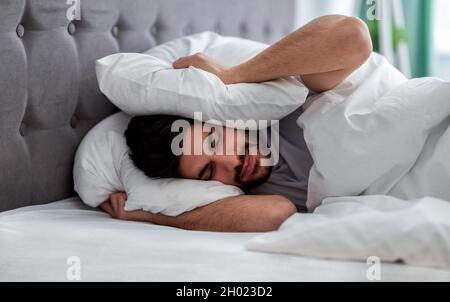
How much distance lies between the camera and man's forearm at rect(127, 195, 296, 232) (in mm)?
1344

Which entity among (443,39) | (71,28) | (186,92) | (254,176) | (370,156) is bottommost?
(443,39)

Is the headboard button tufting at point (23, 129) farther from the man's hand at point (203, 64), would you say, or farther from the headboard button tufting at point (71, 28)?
the man's hand at point (203, 64)

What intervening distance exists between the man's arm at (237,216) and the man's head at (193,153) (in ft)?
0.32

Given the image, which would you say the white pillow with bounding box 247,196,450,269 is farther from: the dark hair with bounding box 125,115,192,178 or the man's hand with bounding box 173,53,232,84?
the man's hand with bounding box 173,53,232,84

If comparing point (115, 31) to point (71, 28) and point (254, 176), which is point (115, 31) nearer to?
point (71, 28)

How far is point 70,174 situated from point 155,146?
286 mm

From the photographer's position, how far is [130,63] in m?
1.56

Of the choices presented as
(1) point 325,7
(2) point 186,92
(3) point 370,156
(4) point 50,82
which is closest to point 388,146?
(3) point 370,156

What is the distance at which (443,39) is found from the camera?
3.26 meters

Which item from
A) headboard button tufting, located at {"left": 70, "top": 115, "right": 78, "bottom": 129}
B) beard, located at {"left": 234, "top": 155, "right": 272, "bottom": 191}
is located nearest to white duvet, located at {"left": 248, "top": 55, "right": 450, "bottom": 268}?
beard, located at {"left": 234, "top": 155, "right": 272, "bottom": 191}

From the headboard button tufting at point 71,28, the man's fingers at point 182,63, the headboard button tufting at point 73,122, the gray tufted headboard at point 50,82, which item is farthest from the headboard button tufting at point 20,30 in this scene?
the man's fingers at point 182,63

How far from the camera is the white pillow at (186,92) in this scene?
1.48m

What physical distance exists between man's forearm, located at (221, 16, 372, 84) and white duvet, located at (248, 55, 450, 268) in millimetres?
96

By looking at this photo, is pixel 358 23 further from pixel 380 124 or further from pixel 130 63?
pixel 130 63
